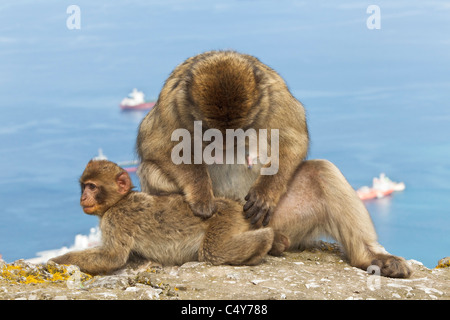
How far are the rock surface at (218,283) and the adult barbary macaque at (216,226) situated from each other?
103mm

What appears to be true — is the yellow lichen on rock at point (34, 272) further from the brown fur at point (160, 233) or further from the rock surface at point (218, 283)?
the brown fur at point (160, 233)

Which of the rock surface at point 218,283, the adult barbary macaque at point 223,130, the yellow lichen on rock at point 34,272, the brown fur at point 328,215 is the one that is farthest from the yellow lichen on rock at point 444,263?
the yellow lichen on rock at point 34,272

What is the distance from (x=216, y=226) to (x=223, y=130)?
605 mm

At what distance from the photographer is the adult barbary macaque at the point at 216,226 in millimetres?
4578

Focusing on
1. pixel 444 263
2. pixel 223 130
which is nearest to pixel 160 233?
pixel 223 130

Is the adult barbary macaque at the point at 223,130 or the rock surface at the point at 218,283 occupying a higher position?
the adult barbary macaque at the point at 223,130

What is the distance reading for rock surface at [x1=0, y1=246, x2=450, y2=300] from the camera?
395 cm

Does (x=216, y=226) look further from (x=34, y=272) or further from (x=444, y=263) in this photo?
(x=444, y=263)

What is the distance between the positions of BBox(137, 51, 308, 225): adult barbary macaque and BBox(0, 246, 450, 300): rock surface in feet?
1.41

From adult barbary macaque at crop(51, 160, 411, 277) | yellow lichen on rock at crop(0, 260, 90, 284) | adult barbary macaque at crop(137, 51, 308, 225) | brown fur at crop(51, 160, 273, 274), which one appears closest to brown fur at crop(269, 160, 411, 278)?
adult barbary macaque at crop(51, 160, 411, 277)

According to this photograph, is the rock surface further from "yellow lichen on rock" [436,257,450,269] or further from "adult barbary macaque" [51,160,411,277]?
"yellow lichen on rock" [436,257,450,269]

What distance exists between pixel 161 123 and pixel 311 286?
149 centimetres

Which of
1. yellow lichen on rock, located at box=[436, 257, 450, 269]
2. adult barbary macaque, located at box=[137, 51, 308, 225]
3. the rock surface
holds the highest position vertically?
adult barbary macaque, located at box=[137, 51, 308, 225]
